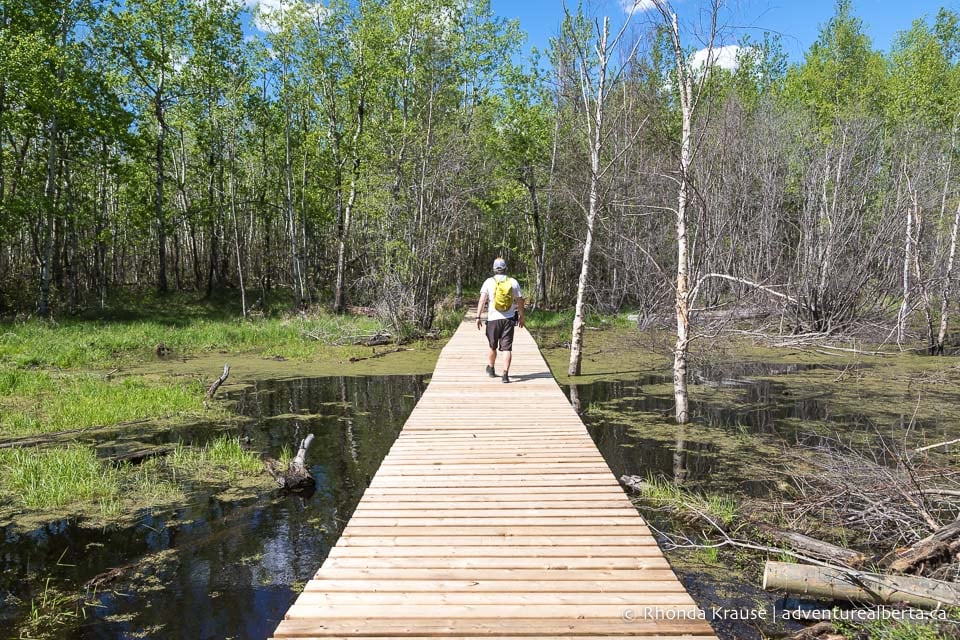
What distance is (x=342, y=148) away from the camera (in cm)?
2545

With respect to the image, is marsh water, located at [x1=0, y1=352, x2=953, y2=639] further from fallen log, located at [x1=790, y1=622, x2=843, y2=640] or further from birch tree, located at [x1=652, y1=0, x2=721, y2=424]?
birch tree, located at [x1=652, y1=0, x2=721, y2=424]

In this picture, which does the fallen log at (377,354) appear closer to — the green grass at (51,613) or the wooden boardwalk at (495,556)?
the wooden boardwalk at (495,556)

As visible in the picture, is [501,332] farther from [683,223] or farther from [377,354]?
[377,354]

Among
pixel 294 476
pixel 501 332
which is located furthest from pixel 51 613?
pixel 501 332

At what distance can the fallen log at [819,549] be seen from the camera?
163 inches

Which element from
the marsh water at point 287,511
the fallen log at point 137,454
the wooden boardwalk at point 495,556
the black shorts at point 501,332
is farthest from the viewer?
the black shorts at point 501,332

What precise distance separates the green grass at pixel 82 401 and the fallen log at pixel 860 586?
8353 mm

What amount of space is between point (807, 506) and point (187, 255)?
35999 millimetres

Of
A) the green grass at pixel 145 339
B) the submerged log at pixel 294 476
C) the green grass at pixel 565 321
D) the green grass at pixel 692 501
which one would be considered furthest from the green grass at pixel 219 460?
the green grass at pixel 565 321

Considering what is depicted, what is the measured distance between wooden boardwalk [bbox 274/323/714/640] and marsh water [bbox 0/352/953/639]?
1.01 metres

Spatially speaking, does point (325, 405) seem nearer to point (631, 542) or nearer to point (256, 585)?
point (256, 585)

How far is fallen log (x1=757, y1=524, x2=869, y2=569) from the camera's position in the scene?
414cm

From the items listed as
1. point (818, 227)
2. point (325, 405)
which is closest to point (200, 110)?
point (325, 405)

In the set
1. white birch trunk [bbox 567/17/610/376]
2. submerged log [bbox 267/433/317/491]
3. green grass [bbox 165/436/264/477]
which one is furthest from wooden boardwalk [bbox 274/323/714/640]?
white birch trunk [bbox 567/17/610/376]
